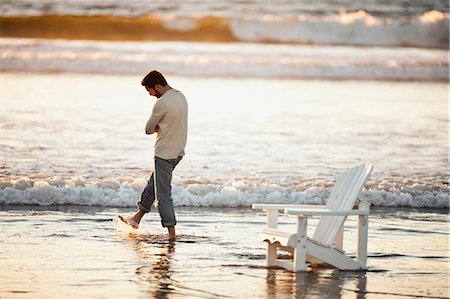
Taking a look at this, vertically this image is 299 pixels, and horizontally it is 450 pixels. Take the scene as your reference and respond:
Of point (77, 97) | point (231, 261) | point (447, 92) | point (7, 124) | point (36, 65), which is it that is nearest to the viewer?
point (231, 261)

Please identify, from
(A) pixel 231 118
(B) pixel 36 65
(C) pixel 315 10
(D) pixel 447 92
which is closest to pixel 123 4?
(C) pixel 315 10

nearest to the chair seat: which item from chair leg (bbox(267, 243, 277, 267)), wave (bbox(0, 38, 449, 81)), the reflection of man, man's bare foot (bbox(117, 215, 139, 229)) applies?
chair leg (bbox(267, 243, 277, 267))

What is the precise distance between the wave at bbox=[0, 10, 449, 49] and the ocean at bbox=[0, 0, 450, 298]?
4.5 inches

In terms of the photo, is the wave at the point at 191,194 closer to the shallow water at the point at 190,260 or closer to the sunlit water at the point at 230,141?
the sunlit water at the point at 230,141

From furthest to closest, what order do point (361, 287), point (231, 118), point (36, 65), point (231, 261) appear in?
point (36, 65), point (231, 118), point (231, 261), point (361, 287)

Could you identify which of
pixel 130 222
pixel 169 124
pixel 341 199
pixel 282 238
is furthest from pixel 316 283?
pixel 130 222

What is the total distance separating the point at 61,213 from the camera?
13.7 meters

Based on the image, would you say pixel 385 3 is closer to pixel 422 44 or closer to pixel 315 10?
pixel 315 10

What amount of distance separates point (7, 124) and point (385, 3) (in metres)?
38.1

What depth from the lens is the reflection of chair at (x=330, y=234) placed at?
9977 mm

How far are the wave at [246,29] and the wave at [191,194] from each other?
106 feet

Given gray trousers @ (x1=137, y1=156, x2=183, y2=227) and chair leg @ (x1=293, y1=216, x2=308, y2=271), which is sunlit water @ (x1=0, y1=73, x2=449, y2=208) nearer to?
gray trousers @ (x1=137, y1=156, x2=183, y2=227)

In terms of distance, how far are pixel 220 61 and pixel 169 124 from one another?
27.1 metres

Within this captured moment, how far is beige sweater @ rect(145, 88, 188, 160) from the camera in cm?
1177
